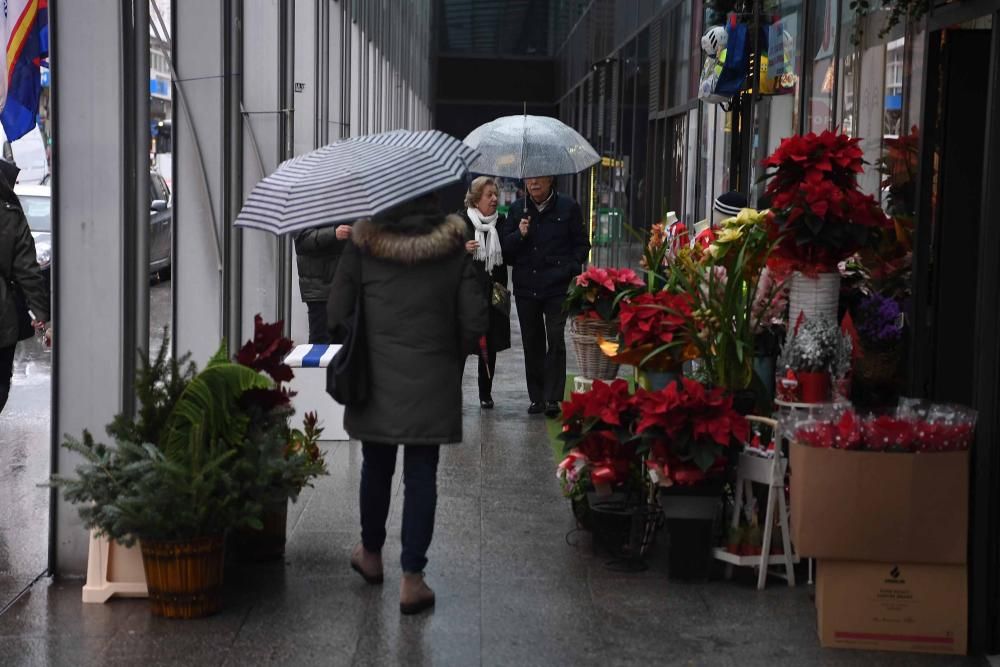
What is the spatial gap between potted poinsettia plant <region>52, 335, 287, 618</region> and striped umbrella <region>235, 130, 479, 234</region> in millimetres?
653

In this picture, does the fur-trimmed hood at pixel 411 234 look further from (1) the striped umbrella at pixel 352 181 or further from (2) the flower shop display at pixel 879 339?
(2) the flower shop display at pixel 879 339

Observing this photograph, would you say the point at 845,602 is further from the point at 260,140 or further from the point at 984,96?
the point at 260,140

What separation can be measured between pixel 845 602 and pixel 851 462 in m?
0.54

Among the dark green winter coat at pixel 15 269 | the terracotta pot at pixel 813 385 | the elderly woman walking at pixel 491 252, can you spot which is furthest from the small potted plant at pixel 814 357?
the elderly woman walking at pixel 491 252

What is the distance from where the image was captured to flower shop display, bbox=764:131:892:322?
5.94 m

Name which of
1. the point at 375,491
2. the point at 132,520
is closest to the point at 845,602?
the point at 375,491

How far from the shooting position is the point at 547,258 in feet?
33.8

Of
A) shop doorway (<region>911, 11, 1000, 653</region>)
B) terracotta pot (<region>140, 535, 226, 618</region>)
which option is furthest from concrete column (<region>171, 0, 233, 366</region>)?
shop doorway (<region>911, 11, 1000, 653</region>)

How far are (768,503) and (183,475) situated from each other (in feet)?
7.67

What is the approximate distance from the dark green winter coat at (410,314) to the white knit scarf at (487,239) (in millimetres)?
4750

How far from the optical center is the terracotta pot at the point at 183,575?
208 inches

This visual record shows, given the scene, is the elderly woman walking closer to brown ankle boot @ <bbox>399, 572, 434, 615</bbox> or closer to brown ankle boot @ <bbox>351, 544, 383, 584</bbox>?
brown ankle boot @ <bbox>351, 544, 383, 584</bbox>

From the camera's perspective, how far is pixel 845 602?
17.1 feet

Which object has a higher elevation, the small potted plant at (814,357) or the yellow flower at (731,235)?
the yellow flower at (731,235)
